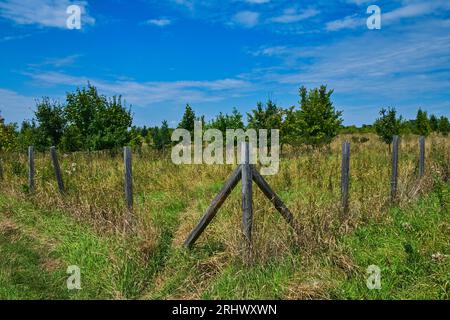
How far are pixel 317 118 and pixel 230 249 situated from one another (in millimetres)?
18114

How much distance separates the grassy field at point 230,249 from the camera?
4453mm

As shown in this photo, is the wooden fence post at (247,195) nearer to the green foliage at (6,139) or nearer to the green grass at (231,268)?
the green grass at (231,268)

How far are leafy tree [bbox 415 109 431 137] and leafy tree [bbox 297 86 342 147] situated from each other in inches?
664

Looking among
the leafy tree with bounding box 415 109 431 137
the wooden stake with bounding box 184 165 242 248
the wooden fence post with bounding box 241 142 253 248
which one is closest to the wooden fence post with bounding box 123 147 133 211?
the wooden stake with bounding box 184 165 242 248

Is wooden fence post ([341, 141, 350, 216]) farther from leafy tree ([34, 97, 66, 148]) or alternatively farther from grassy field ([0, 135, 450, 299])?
leafy tree ([34, 97, 66, 148])

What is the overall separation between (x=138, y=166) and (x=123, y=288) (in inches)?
307

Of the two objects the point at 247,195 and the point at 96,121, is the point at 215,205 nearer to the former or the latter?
the point at 247,195

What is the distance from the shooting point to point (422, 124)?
117 feet

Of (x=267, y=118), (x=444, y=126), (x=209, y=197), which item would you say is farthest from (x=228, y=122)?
(x=444, y=126)

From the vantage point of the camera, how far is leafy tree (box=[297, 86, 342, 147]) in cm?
2198

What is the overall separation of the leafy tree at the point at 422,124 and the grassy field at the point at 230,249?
30.9 metres

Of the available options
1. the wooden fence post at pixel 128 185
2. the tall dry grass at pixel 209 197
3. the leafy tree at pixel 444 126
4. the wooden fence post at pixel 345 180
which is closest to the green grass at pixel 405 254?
the tall dry grass at pixel 209 197

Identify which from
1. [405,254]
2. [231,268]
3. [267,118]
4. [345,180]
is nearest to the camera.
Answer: [231,268]

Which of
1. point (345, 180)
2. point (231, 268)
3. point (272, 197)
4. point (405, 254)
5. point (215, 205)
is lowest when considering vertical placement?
point (231, 268)
